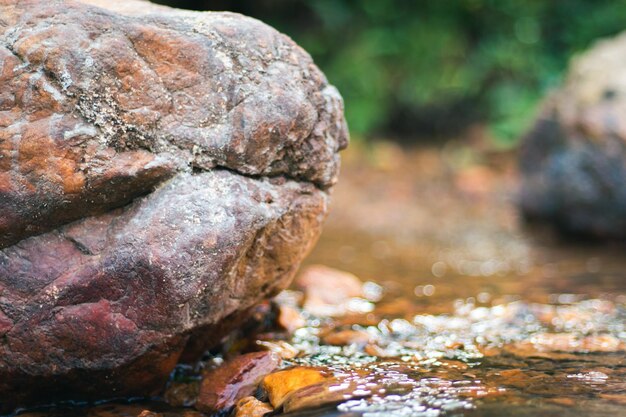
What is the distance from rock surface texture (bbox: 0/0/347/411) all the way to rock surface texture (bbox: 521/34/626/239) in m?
3.07

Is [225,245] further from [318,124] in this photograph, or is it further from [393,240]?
[393,240]

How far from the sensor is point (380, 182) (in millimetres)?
6945

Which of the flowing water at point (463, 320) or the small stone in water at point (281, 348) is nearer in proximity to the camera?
the flowing water at point (463, 320)

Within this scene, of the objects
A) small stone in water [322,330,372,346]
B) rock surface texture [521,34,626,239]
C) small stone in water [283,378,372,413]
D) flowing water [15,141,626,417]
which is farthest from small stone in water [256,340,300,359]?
rock surface texture [521,34,626,239]

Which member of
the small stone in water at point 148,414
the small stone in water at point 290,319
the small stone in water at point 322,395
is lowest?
the small stone in water at point 290,319

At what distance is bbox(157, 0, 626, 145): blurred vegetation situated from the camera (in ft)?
26.5

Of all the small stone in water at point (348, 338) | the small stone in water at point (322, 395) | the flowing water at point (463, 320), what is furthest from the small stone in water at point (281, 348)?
the small stone in water at point (322, 395)

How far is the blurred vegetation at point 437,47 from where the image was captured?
318 inches

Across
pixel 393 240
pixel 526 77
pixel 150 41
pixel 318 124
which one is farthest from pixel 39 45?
pixel 526 77

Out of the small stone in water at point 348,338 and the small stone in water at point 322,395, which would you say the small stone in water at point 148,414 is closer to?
the small stone in water at point 322,395

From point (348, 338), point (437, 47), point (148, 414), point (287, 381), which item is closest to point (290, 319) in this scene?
point (348, 338)

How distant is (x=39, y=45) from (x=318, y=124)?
0.87m

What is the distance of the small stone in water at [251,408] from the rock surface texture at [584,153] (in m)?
3.33

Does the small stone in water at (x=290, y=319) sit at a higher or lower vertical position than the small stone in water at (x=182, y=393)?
lower
